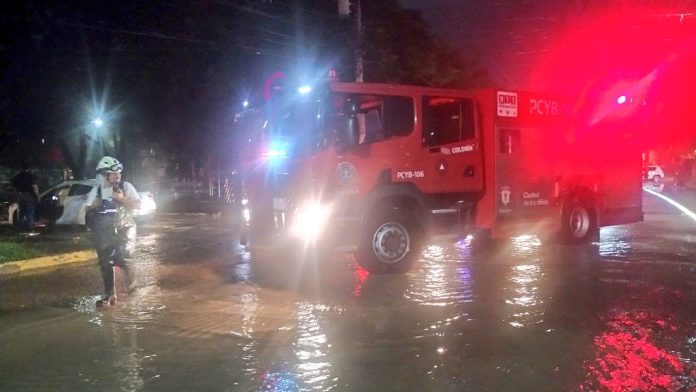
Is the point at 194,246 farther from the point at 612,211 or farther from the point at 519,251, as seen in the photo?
the point at 612,211

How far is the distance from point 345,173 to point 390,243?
4.32 feet

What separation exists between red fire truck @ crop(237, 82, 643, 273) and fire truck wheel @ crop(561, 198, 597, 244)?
219 millimetres

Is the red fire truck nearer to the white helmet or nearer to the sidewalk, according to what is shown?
the white helmet

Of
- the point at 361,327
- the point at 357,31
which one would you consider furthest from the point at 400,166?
the point at 357,31

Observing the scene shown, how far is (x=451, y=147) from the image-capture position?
10672 millimetres

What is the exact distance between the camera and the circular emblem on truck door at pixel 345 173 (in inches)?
376

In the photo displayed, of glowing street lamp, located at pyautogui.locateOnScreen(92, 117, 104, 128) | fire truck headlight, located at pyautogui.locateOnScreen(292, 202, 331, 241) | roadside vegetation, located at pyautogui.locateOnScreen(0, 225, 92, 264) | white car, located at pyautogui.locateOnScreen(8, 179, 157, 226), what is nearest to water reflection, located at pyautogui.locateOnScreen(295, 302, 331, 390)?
fire truck headlight, located at pyautogui.locateOnScreen(292, 202, 331, 241)

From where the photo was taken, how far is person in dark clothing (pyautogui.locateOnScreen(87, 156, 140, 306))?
8.07 metres

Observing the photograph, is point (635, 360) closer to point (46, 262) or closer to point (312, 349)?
point (312, 349)

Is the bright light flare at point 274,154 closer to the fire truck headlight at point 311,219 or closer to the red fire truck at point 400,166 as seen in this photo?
the red fire truck at point 400,166

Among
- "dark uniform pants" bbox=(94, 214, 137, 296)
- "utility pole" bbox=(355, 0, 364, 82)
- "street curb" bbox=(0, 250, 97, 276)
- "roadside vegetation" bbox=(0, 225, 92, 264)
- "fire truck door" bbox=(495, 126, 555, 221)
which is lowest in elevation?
"street curb" bbox=(0, 250, 97, 276)

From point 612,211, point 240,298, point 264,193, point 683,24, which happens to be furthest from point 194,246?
point 683,24

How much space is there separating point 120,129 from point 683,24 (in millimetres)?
21160

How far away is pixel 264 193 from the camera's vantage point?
10.4 meters
